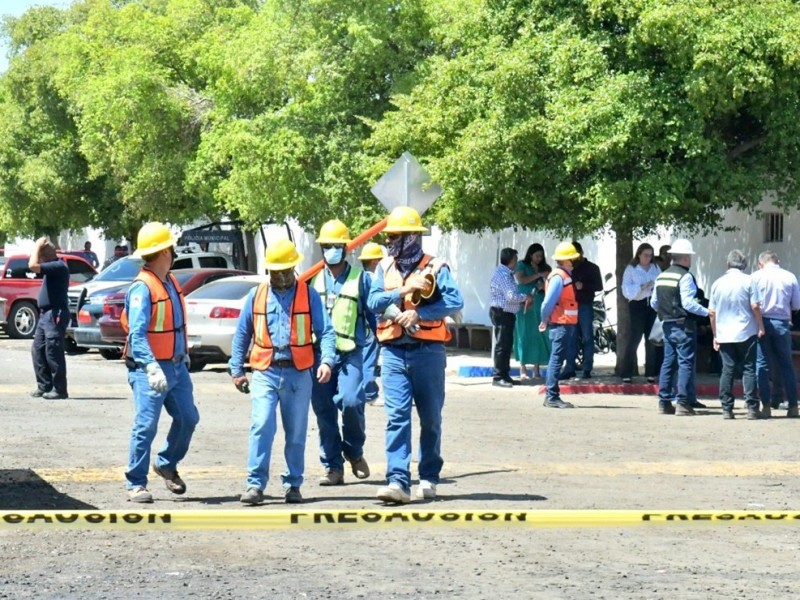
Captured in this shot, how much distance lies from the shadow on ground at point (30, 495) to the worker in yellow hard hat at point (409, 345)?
1.95 m

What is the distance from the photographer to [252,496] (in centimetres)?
1034

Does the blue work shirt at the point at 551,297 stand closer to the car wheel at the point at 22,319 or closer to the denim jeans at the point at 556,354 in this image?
the denim jeans at the point at 556,354

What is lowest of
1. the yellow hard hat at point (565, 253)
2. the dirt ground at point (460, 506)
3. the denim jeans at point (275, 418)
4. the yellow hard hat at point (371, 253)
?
the dirt ground at point (460, 506)

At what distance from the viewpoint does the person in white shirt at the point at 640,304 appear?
21.1m

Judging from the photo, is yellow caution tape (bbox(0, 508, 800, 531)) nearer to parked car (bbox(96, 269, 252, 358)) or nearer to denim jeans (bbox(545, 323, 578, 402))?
denim jeans (bbox(545, 323, 578, 402))

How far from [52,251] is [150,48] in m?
23.3

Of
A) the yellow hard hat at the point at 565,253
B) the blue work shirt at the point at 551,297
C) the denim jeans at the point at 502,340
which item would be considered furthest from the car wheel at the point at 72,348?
the blue work shirt at the point at 551,297

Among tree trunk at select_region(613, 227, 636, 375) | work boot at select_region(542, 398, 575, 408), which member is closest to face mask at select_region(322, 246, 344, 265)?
work boot at select_region(542, 398, 575, 408)

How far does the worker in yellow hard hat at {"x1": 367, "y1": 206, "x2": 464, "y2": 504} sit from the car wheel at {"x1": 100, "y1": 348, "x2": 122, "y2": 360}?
55.9 feet

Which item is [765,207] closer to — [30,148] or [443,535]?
[443,535]

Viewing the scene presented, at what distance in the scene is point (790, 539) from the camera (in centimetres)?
939

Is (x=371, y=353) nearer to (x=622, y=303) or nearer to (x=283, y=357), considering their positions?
(x=283, y=357)

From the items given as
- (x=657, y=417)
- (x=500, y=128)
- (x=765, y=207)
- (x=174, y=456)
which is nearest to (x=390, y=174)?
(x=500, y=128)

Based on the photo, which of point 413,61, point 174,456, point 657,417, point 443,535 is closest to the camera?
point 443,535
